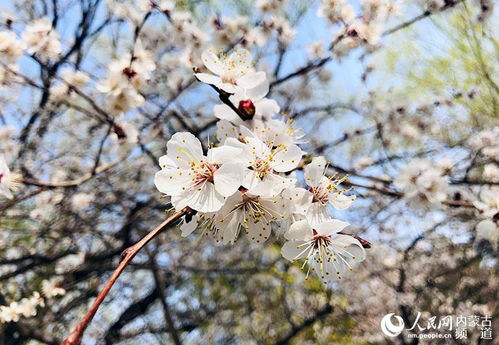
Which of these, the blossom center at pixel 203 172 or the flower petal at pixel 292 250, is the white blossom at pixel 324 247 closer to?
the flower petal at pixel 292 250

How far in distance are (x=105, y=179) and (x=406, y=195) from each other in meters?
2.43

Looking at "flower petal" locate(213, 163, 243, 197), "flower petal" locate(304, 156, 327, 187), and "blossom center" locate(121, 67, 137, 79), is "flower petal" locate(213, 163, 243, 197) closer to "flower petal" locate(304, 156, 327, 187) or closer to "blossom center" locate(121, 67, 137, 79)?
"flower petal" locate(304, 156, 327, 187)

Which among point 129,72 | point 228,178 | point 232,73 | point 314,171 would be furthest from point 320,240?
point 129,72

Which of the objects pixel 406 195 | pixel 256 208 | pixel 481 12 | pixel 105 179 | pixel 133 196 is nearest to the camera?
pixel 256 208

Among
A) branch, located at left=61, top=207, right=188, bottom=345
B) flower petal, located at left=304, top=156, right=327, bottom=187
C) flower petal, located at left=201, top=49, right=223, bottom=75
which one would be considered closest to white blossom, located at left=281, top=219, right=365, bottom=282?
flower petal, located at left=304, top=156, right=327, bottom=187

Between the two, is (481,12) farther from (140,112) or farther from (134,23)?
(140,112)

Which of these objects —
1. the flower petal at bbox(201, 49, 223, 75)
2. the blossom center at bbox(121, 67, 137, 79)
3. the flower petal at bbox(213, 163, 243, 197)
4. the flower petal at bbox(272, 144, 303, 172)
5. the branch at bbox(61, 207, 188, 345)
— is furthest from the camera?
the blossom center at bbox(121, 67, 137, 79)

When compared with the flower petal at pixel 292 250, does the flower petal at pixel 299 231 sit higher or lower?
higher

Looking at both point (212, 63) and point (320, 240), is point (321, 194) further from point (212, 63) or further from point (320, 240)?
point (212, 63)

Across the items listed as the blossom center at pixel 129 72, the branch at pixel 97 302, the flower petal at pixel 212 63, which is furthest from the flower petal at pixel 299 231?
the blossom center at pixel 129 72

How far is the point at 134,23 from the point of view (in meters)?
2.69

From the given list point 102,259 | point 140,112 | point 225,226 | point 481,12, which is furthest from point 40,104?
point 481,12

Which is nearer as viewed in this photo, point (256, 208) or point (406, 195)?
point (256, 208)

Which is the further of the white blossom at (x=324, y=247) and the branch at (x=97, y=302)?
the white blossom at (x=324, y=247)
